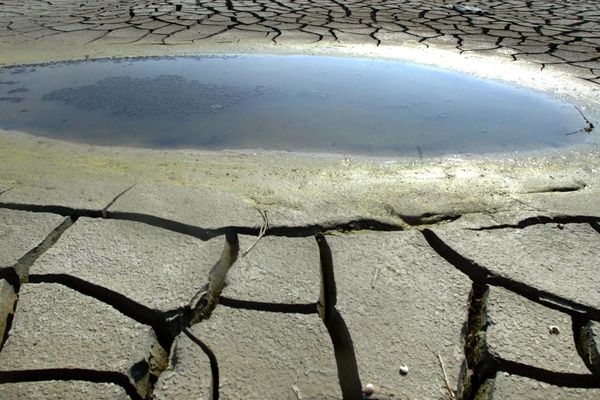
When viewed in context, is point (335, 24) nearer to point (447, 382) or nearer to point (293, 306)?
point (293, 306)

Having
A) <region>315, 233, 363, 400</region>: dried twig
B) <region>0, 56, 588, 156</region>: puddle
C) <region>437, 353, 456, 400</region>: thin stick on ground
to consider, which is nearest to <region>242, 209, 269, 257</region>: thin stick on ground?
<region>315, 233, 363, 400</region>: dried twig

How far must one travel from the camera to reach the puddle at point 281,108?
8.46ft

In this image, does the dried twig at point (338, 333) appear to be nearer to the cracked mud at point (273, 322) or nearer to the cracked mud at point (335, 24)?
the cracked mud at point (273, 322)

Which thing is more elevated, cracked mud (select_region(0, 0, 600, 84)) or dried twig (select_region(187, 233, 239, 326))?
dried twig (select_region(187, 233, 239, 326))

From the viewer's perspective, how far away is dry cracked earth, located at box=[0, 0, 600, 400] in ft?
3.74

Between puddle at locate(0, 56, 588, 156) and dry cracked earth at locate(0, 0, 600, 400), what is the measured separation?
2.47ft

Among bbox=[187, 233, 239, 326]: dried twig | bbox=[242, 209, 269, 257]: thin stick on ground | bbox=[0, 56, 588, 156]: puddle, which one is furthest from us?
bbox=[0, 56, 588, 156]: puddle

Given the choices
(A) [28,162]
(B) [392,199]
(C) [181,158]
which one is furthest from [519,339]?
(A) [28,162]

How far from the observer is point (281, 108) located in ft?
9.89

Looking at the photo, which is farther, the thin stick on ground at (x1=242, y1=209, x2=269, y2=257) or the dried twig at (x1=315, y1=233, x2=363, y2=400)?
the thin stick on ground at (x1=242, y1=209, x2=269, y2=257)

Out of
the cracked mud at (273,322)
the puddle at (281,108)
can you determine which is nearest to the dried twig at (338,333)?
the cracked mud at (273,322)

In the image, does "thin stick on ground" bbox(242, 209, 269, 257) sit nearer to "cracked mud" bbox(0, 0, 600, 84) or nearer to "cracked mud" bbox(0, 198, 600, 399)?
"cracked mud" bbox(0, 198, 600, 399)

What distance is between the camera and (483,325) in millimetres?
1292

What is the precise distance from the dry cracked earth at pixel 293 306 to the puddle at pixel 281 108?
2.47 feet
